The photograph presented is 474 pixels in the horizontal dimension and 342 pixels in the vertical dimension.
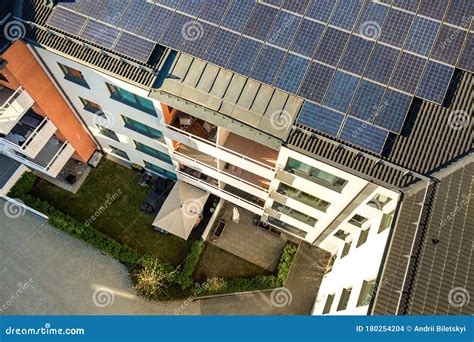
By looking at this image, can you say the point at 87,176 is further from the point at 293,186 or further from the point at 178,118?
the point at 293,186

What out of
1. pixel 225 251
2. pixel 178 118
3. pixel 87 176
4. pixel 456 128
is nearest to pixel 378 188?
pixel 456 128

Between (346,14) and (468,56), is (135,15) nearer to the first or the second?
(346,14)

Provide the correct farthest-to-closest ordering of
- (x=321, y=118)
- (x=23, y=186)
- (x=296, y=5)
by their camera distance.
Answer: (x=23, y=186) → (x=296, y=5) → (x=321, y=118)

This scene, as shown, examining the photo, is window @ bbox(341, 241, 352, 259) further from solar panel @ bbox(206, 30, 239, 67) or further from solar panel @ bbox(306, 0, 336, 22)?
solar panel @ bbox(206, 30, 239, 67)

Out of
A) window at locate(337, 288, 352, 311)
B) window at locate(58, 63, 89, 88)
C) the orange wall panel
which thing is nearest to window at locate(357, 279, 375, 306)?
window at locate(337, 288, 352, 311)

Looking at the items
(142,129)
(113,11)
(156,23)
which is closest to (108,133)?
(142,129)

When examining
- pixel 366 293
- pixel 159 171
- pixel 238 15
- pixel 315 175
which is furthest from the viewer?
pixel 159 171

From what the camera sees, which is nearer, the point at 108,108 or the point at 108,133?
the point at 108,108
